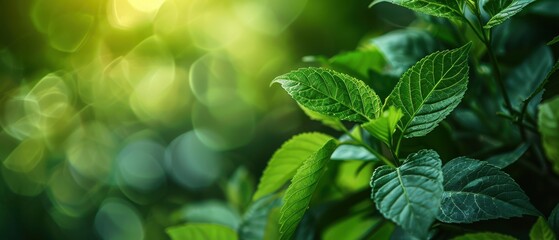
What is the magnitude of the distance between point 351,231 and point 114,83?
163 cm

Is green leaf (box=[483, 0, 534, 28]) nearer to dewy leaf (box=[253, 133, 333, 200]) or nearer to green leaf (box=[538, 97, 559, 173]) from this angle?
green leaf (box=[538, 97, 559, 173])

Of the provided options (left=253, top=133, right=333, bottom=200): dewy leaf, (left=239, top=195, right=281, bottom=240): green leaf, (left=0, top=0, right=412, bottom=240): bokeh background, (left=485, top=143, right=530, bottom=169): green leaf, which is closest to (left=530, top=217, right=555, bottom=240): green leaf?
(left=485, top=143, right=530, bottom=169): green leaf

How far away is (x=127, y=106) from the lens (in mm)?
2082

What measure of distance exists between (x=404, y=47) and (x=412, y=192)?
382 mm

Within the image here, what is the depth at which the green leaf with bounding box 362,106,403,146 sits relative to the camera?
0.48 meters

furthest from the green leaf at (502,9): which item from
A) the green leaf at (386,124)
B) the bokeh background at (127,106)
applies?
the bokeh background at (127,106)

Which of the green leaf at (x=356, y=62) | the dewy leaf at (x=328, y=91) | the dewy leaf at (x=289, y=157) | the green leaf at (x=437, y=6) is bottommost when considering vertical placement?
the dewy leaf at (x=289, y=157)

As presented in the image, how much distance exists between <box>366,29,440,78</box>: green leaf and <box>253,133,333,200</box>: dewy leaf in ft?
0.56

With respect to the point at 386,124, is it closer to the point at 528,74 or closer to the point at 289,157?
the point at 289,157

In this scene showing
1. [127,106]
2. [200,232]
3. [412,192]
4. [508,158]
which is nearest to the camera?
[412,192]

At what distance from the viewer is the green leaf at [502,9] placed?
479 mm

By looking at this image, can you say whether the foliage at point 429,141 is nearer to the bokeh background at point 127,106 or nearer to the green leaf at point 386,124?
the green leaf at point 386,124

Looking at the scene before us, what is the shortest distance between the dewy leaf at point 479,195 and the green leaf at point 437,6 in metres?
0.14

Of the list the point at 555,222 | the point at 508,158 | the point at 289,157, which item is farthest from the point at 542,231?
the point at 289,157
